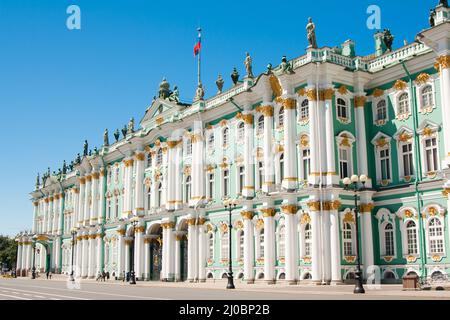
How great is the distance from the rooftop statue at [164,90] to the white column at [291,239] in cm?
2430

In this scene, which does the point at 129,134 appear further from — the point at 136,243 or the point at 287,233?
the point at 287,233

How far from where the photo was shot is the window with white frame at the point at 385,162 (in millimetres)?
39584

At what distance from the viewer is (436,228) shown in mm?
35719

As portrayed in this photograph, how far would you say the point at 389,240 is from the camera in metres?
38.8

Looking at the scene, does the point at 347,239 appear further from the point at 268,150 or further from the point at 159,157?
the point at 159,157

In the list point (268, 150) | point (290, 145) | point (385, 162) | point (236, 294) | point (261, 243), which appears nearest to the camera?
point (236, 294)

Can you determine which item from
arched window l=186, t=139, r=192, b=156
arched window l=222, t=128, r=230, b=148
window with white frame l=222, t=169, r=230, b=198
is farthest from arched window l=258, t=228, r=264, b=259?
arched window l=186, t=139, r=192, b=156

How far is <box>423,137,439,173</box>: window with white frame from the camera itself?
1433 inches

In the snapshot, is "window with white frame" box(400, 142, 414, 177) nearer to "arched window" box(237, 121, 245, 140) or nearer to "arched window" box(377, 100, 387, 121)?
"arched window" box(377, 100, 387, 121)

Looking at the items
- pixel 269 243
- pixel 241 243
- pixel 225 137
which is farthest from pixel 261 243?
pixel 225 137

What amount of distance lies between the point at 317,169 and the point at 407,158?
5.81m
